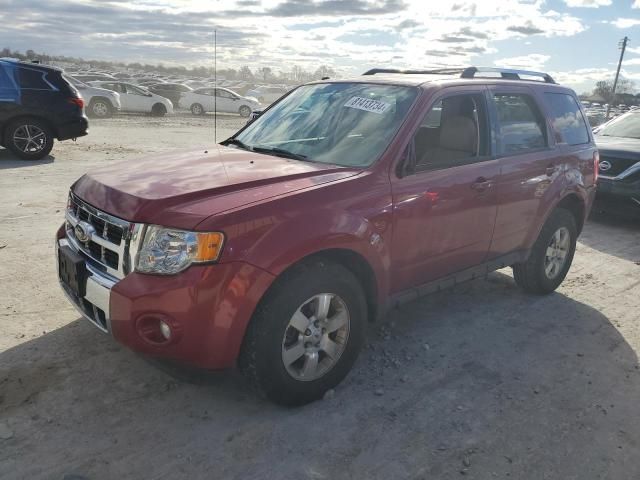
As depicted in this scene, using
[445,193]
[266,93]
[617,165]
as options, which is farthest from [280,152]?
Result: [266,93]

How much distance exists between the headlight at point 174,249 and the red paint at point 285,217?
0.13 ft

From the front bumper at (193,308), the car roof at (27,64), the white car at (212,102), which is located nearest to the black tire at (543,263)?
the front bumper at (193,308)

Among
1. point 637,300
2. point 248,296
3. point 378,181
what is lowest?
point 637,300

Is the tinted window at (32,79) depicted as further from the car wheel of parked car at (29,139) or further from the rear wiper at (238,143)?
the rear wiper at (238,143)

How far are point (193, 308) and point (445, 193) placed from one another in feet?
6.27

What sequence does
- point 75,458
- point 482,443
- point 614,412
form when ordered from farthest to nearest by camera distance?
1. point 614,412
2. point 482,443
3. point 75,458

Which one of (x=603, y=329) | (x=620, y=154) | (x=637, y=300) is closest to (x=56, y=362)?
(x=603, y=329)

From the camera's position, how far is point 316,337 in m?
3.15

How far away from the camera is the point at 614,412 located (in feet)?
10.9

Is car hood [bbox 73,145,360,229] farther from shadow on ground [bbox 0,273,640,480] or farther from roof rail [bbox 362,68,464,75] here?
roof rail [bbox 362,68,464,75]

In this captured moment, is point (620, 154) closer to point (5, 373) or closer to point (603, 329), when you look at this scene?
point (603, 329)

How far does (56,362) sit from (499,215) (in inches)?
129

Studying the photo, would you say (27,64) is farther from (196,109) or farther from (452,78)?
(196,109)

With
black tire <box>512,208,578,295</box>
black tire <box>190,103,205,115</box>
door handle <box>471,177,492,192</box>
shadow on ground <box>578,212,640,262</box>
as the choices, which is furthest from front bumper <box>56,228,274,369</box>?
black tire <box>190,103,205,115</box>
